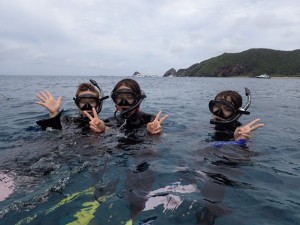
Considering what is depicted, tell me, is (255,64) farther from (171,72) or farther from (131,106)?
(131,106)

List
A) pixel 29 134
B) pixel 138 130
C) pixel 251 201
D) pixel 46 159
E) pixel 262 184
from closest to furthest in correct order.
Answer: pixel 251 201 < pixel 262 184 < pixel 46 159 < pixel 138 130 < pixel 29 134

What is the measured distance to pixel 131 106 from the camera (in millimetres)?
5793

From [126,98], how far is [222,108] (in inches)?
69.4

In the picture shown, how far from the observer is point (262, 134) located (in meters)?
6.86

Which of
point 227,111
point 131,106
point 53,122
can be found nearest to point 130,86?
point 131,106

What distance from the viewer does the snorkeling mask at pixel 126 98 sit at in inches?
221

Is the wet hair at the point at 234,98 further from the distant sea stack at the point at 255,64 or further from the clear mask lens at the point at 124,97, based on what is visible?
the distant sea stack at the point at 255,64

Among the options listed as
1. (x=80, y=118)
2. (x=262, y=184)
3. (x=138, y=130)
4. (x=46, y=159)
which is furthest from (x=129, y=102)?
(x=262, y=184)

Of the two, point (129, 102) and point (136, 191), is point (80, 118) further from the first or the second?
point (136, 191)

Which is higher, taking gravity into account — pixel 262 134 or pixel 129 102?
pixel 129 102

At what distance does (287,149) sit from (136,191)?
3334 mm

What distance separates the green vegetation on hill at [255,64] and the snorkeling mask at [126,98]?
101036 millimetres

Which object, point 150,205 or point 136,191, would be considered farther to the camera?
point 136,191

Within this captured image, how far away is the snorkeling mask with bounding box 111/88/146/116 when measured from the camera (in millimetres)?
5621
